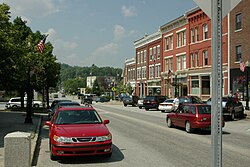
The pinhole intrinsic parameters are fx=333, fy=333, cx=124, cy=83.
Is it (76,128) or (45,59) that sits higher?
(45,59)

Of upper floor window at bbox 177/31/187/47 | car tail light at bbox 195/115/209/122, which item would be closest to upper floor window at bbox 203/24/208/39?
upper floor window at bbox 177/31/187/47

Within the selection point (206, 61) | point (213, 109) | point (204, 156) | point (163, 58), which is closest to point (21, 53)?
point (204, 156)

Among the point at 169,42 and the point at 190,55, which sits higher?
the point at 169,42

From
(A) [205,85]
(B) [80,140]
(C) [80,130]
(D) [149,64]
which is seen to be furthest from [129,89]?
(B) [80,140]

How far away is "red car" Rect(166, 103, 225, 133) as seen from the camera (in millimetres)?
16547

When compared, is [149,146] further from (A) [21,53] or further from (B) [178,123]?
(A) [21,53]

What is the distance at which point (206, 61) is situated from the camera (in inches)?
1745

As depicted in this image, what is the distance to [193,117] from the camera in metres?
16.8

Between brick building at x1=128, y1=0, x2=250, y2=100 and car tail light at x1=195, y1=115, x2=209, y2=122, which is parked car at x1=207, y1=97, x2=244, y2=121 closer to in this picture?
brick building at x1=128, y1=0, x2=250, y2=100

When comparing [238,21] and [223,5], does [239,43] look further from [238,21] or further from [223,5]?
[223,5]

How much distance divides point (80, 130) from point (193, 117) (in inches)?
336

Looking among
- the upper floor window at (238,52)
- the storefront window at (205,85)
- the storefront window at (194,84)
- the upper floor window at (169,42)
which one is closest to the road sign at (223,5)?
the upper floor window at (238,52)

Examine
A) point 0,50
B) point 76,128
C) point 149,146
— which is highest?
point 0,50

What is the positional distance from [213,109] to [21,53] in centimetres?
1635
